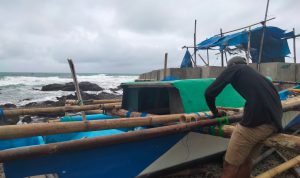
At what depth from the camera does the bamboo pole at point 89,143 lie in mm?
2533

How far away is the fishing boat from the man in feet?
1.84

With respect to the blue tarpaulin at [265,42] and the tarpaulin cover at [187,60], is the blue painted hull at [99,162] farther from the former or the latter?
the tarpaulin cover at [187,60]

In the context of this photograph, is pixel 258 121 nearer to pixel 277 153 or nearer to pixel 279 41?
pixel 277 153

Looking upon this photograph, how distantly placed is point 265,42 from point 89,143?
43.5 ft

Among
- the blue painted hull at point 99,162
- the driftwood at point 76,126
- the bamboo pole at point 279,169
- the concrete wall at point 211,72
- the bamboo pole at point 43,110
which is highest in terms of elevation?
the concrete wall at point 211,72

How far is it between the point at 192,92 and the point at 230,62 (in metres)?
1.28

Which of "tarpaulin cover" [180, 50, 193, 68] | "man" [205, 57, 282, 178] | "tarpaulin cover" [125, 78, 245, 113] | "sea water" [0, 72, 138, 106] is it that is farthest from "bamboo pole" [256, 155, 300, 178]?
"tarpaulin cover" [180, 50, 193, 68]

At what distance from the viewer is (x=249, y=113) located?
3229mm

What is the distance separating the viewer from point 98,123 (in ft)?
10.5

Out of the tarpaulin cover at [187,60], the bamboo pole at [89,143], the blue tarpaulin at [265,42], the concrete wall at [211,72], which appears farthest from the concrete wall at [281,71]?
the bamboo pole at [89,143]

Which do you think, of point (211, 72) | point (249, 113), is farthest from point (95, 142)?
point (211, 72)

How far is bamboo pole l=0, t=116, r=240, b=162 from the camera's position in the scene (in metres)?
2.53

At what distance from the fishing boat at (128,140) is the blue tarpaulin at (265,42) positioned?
26.8 ft

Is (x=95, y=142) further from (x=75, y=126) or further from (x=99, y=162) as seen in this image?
(x=99, y=162)
